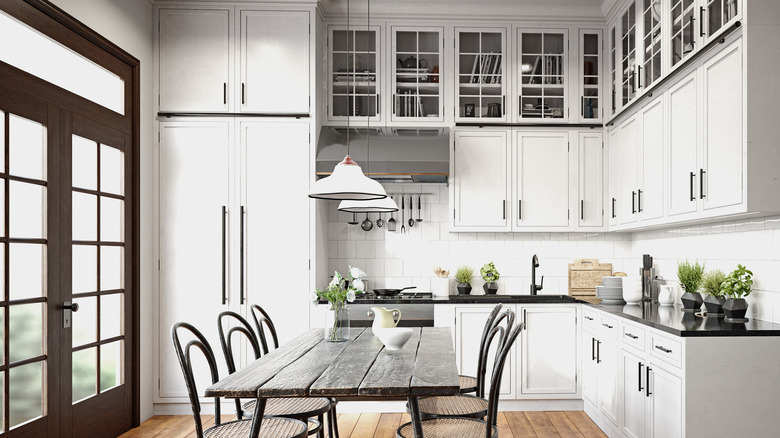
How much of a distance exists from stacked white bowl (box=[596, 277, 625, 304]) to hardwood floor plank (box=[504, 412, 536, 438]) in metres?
1.05

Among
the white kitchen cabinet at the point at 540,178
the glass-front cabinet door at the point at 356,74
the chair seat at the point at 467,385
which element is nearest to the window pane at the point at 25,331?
the chair seat at the point at 467,385

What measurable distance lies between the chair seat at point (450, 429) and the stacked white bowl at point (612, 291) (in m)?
2.16

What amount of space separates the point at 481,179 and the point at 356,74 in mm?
1345

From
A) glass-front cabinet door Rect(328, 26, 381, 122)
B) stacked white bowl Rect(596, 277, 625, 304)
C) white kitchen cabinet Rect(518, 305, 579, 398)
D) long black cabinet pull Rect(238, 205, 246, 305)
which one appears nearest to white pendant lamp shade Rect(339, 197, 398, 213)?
long black cabinet pull Rect(238, 205, 246, 305)

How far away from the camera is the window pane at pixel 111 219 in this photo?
403cm

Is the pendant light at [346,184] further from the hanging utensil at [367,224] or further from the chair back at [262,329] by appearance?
the hanging utensil at [367,224]

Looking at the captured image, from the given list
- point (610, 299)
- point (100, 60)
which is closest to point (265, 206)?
point (100, 60)

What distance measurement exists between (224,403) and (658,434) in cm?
302

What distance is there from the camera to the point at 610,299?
15.0ft

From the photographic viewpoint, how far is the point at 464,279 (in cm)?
527

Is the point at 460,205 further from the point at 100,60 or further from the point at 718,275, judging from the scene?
the point at 100,60

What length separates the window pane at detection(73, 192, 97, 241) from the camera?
3695 mm

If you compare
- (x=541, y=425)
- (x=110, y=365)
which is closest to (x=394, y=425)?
(x=541, y=425)

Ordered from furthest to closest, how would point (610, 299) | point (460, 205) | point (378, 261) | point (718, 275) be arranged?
point (378, 261) < point (460, 205) < point (610, 299) < point (718, 275)
